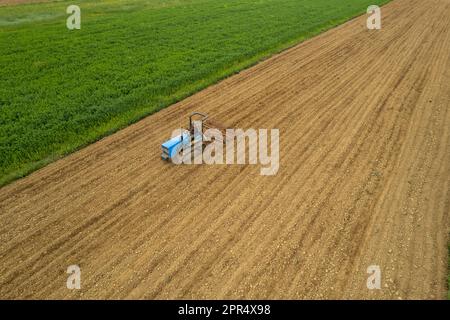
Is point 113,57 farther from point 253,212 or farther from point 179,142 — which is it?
point 253,212

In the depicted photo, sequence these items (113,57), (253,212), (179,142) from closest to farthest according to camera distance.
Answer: (253,212), (179,142), (113,57)

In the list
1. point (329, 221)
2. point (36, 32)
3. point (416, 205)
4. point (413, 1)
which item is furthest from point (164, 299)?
point (413, 1)

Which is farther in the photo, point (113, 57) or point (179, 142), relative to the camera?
point (113, 57)

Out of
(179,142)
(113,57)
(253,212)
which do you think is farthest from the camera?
(113,57)

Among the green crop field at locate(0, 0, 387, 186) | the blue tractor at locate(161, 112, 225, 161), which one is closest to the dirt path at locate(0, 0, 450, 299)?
the blue tractor at locate(161, 112, 225, 161)

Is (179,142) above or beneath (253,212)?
above

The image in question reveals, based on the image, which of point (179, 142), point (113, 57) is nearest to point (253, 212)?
point (179, 142)

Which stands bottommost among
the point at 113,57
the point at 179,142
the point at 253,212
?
the point at 253,212

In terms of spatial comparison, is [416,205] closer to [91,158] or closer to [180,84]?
[91,158]
